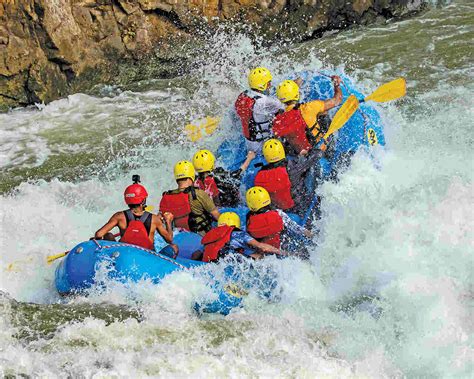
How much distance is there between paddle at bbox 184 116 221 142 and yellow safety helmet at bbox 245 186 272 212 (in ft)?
8.49

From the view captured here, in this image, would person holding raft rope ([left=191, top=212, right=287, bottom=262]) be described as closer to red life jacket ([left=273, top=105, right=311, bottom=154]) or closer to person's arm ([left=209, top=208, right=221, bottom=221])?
person's arm ([left=209, top=208, right=221, bottom=221])

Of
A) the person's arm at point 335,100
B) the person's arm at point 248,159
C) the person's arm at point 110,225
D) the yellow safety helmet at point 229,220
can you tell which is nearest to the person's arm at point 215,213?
the yellow safety helmet at point 229,220

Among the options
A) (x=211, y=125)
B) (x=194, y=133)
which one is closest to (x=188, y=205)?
(x=211, y=125)

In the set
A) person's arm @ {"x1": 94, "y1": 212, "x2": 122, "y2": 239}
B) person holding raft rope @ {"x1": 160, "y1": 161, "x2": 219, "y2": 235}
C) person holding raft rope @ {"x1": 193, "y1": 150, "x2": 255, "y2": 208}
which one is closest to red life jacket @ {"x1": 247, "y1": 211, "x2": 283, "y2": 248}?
person holding raft rope @ {"x1": 160, "y1": 161, "x2": 219, "y2": 235}

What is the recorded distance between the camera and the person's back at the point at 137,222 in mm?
6047

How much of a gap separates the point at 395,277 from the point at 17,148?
251 inches

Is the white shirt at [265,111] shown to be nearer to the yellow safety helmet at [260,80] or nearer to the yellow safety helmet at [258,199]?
the yellow safety helmet at [260,80]

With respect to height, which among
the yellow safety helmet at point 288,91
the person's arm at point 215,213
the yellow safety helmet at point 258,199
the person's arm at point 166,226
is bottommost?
the person's arm at point 215,213

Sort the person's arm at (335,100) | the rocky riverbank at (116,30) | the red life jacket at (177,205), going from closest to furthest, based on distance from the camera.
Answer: the red life jacket at (177,205), the person's arm at (335,100), the rocky riverbank at (116,30)

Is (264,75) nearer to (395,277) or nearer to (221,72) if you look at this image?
(395,277)

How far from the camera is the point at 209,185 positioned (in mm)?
7055

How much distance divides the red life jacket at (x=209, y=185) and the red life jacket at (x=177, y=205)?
47cm

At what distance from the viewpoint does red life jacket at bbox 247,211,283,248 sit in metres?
6.03

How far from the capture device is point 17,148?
34.1ft
